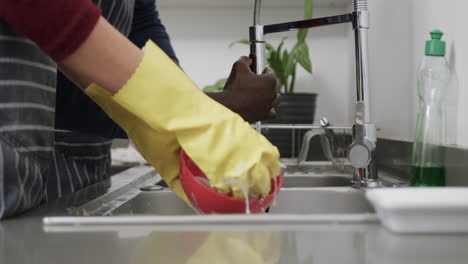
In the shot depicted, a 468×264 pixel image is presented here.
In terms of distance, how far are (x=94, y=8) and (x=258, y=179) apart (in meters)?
0.22

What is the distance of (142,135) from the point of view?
0.55m

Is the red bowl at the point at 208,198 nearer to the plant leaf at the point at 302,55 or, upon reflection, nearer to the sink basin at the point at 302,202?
the sink basin at the point at 302,202

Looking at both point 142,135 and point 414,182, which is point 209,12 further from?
point 142,135

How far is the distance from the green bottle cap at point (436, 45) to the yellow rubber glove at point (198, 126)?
0.38 metres

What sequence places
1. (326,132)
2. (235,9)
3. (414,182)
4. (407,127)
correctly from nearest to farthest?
(414,182), (407,127), (326,132), (235,9)

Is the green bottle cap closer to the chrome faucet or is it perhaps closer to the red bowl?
the chrome faucet

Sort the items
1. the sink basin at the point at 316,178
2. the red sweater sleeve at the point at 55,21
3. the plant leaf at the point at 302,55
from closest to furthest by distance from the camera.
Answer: the red sweater sleeve at the point at 55,21 → the sink basin at the point at 316,178 → the plant leaf at the point at 302,55

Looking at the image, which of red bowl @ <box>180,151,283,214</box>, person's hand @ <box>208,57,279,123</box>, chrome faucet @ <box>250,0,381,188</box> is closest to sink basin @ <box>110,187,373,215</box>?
chrome faucet @ <box>250,0,381,188</box>

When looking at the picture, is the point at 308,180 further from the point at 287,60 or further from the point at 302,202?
the point at 287,60

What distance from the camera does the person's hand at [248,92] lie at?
2.58ft

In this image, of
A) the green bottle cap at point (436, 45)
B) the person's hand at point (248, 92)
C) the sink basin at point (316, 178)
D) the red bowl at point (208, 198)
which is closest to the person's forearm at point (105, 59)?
the red bowl at point (208, 198)

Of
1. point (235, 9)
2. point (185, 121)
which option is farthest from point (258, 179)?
point (235, 9)

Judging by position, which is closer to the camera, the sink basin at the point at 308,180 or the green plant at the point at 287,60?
the sink basin at the point at 308,180

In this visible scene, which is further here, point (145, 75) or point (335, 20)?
point (335, 20)
